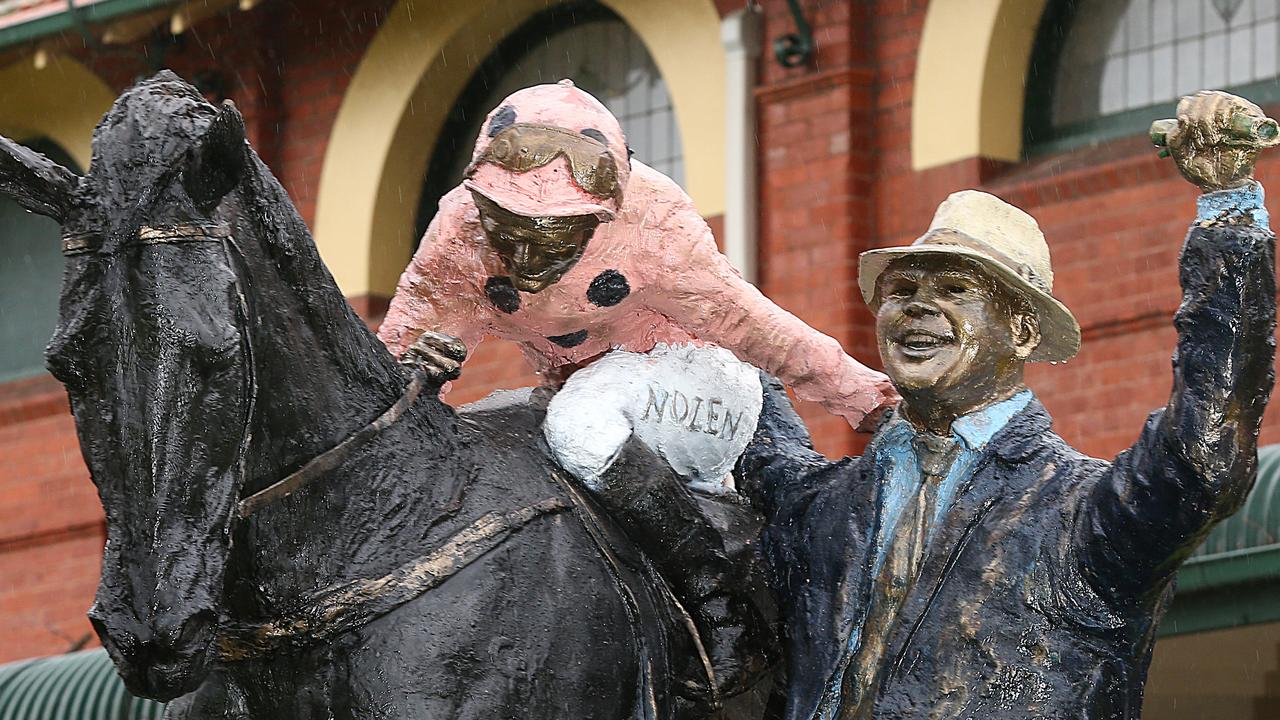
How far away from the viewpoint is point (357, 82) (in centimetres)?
1338

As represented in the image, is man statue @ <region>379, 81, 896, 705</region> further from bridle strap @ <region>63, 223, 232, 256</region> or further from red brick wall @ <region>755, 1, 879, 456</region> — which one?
red brick wall @ <region>755, 1, 879, 456</region>

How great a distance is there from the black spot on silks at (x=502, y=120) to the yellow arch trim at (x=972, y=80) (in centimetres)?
612

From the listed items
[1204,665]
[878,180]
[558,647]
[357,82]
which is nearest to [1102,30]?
[878,180]

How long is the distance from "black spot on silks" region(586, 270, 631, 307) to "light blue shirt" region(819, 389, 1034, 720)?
0.63 meters

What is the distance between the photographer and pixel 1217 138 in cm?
433

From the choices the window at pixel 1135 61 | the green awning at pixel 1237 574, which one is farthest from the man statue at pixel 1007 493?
the window at pixel 1135 61

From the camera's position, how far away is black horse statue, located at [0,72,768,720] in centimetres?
425

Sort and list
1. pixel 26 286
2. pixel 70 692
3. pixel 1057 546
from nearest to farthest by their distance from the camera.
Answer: pixel 1057 546 < pixel 70 692 < pixel 26 286

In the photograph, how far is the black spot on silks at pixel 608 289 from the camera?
17.2 ft

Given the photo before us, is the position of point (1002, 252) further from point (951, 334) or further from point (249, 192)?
point (249, 192)

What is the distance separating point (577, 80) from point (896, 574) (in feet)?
26.7

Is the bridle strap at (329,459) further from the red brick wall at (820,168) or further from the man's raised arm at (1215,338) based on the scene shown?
the red brick wall at (820,168)

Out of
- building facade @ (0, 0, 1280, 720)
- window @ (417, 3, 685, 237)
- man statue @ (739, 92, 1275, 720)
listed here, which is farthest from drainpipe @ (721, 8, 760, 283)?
man statue @ (739, 92, 1275, 720)

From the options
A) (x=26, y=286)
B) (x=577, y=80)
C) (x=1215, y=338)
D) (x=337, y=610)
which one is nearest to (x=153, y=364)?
(x=337, y=610)
